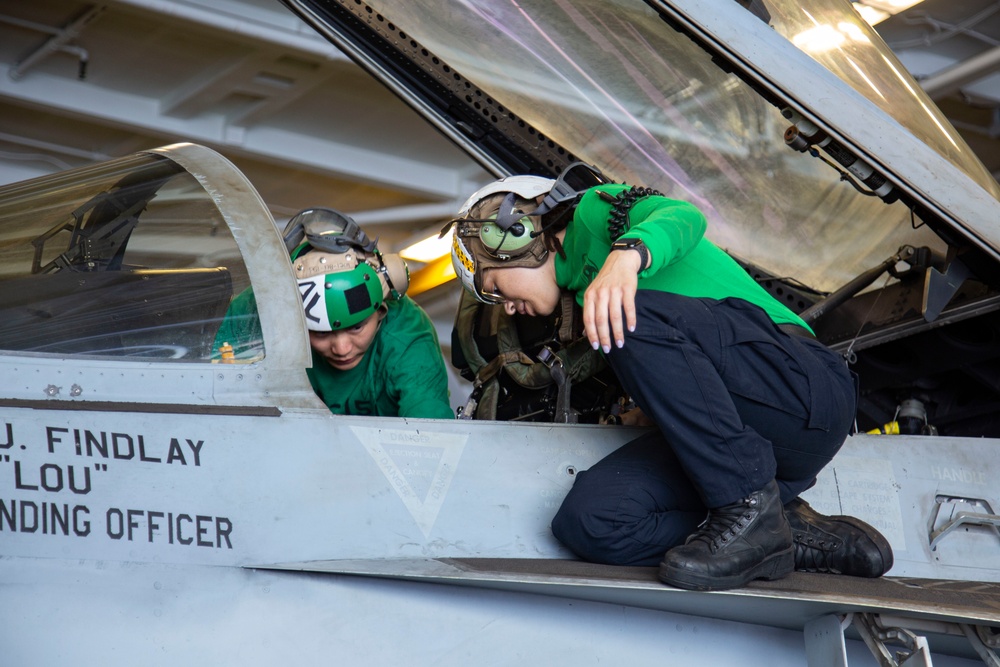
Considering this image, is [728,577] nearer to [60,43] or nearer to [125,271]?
[125,271]

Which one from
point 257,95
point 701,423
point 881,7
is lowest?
point 701,423

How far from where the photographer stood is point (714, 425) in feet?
6.66

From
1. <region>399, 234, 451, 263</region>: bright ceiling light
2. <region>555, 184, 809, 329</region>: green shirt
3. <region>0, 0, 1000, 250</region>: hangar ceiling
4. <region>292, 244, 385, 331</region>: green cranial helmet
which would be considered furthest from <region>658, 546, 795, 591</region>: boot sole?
<region>399, 234, 451, 263</region>: bright ceiling light

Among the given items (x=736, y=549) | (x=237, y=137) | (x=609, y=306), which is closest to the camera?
(x=609, y=306)

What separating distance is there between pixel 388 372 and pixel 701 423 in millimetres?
1033

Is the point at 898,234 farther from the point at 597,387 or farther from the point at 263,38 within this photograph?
the point at 263,38

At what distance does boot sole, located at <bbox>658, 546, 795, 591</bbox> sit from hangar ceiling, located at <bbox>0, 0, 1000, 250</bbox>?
551 cm

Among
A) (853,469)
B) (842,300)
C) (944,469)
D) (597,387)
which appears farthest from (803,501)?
(842,300)

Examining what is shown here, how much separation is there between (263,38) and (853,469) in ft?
17.5

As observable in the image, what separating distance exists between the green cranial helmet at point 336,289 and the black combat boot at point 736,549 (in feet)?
3.56

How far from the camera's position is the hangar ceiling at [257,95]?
6.71 m

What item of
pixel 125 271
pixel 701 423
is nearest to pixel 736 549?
pixel 701 423

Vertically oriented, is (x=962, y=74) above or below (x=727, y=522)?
above

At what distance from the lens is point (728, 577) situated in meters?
1.96
